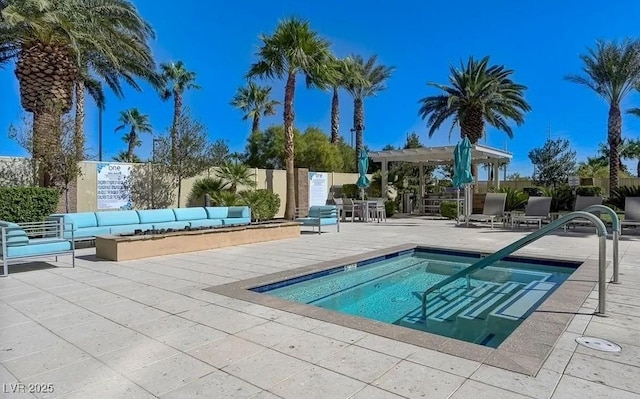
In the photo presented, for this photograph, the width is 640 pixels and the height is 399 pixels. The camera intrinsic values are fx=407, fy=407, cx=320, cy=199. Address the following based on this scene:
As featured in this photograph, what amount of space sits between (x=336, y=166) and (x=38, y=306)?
2434 centimetres

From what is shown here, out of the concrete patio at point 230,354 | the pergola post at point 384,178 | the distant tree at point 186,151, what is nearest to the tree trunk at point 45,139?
the distant tree at point 186,151

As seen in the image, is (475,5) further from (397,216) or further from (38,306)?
(38,306)

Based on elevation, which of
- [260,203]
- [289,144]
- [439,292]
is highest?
[289,144]

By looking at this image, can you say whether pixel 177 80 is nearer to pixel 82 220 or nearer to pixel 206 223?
pixel 206 223

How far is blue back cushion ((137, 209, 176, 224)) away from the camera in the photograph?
998 centimetres

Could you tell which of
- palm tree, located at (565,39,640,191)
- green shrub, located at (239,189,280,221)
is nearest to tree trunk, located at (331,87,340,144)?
green shrub, located at (239,189,280,221)

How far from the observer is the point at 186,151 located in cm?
1432

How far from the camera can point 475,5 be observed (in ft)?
54.3

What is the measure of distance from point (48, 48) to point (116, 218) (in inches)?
233

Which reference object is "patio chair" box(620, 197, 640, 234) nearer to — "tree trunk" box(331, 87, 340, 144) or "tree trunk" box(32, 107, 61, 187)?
"tree trunk" box(32, 107, 61, 187)

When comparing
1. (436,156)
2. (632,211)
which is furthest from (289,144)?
(632,211)

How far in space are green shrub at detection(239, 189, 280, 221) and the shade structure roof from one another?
641 centimetres

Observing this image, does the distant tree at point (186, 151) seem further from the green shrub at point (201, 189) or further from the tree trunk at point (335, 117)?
the tree trunk at point (335, 117)

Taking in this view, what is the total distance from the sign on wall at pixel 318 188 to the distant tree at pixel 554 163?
58.6ft
